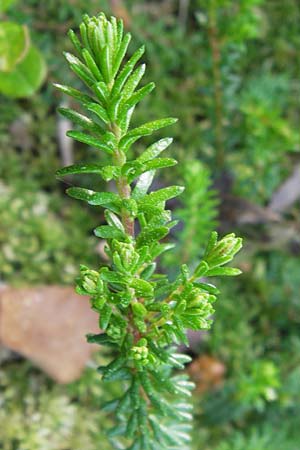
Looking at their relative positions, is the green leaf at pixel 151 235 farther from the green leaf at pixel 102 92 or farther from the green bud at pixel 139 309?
the green leaf at pixel 102 92

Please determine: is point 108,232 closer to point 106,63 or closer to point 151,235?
point 151,235

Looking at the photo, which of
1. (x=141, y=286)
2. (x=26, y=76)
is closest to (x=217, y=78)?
(x=26, y=76)

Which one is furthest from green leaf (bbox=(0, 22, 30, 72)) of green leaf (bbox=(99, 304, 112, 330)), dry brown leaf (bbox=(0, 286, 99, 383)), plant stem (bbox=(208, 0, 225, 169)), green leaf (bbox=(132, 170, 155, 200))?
green leaf (bbox=(99, 304, 112, 330))

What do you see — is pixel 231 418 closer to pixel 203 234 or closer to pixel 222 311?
pixel 222 311

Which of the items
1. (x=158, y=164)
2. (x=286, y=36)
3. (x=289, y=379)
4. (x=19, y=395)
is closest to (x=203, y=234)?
(x=289, y=379)

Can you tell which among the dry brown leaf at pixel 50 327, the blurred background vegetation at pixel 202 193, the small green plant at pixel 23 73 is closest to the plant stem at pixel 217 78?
the blurred background vegetation at pixel 202 193

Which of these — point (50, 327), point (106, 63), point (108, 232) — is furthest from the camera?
point (50, 327)
